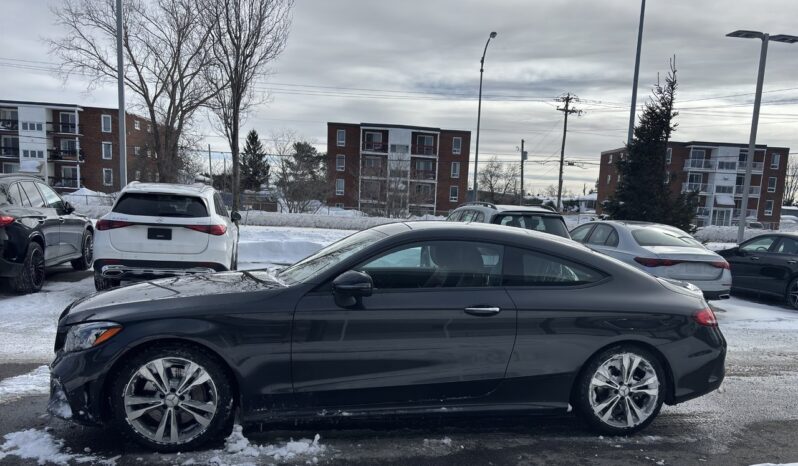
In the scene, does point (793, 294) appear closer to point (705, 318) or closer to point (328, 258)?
point (705, 318)

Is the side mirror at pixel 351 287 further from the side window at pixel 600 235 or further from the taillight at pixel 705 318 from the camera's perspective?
the side window at pixel 600 235

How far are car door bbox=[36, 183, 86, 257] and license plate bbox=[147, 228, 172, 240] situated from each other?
2.67 metres

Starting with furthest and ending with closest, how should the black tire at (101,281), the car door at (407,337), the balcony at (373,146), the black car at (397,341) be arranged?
1. the balcony at (373,146)
2. the black tire at (101,281)
3. the car door at (407,337)
4. the black car at (397,341)

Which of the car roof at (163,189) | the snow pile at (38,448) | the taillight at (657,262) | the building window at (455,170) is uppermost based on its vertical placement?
the building window at (455,170)

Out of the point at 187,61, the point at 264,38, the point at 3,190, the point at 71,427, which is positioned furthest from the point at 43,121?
the point at 71,427

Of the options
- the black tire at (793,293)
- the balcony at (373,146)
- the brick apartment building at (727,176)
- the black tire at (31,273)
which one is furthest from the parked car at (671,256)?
the brick apartment building at (727,176)

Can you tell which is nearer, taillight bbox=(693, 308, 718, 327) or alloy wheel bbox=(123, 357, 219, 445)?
alloy wheel bbox=(123, 357, 219, 445)

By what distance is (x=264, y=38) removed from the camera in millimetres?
16922

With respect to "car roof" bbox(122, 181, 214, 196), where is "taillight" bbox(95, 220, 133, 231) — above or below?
below

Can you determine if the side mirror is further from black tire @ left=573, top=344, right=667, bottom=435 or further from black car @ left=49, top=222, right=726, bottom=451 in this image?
black tire @ left=573, top=344, right=667, bottom=435

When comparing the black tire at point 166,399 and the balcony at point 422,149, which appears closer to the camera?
the black tire at point 166,399

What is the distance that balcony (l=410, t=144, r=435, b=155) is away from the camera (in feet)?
187

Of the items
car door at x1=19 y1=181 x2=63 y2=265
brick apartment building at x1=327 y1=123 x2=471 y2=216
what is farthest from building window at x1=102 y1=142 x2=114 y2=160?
car door at x1=19 y1=181 x2=63 y2=265

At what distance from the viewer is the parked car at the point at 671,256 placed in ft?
26.2
